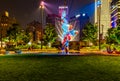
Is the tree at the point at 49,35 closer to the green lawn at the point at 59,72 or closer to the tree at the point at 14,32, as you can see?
the tree at the point at 14,32

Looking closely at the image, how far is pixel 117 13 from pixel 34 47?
116 meters

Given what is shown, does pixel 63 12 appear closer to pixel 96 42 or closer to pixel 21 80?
pixel 96 42

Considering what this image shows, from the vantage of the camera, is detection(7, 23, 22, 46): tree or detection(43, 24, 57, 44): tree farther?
detection(7, 23, 22, 46): tree

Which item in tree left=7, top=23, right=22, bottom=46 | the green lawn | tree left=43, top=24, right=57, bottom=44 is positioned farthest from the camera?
tree left=7, top=23, right=22, bottom=46

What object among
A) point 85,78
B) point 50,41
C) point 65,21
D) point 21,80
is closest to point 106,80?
point 85,78

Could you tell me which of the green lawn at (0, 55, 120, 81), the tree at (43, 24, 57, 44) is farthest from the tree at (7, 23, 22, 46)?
the green lawn at (0, 55, 120, 81)

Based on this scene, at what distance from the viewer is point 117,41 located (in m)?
51.6

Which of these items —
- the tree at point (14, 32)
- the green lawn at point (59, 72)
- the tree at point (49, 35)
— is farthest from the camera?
the tree at point (14, 32)

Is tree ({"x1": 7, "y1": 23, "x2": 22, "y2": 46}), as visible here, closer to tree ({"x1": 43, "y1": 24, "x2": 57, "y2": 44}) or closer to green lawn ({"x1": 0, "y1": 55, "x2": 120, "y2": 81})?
tree ({"x1": 43, "y1": 24, "x2": 57, "y2": 44})

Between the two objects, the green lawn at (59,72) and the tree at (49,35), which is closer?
the green lawn at (59,72)

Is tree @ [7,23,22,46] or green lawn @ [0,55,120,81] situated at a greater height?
tree @ [7,23,22,46]

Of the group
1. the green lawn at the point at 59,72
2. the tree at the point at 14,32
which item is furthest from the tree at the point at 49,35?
the green lawn at the point at 59,72

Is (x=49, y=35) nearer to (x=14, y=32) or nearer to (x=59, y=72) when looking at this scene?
(x=14, y=32)

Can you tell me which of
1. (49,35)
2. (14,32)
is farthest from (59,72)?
(14,32)
